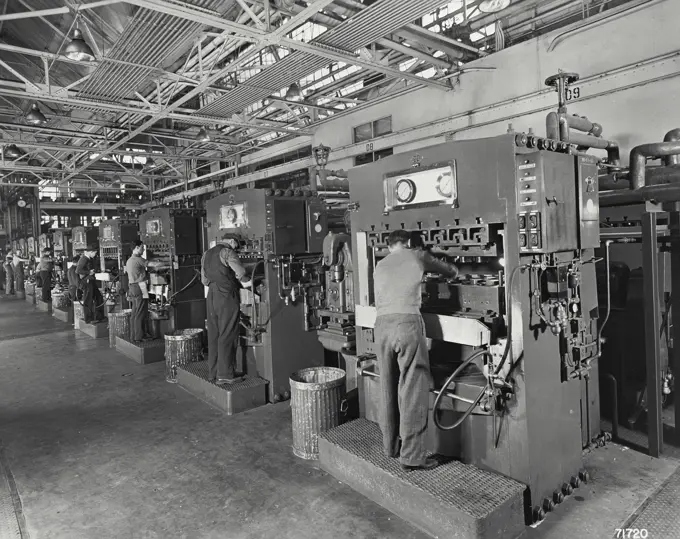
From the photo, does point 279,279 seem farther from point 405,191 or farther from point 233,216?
point 405,191

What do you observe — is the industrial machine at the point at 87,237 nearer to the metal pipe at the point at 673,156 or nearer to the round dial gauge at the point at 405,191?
the round dial gauge at the point at 405,191

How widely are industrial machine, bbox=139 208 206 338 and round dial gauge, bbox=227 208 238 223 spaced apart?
1.86 meters

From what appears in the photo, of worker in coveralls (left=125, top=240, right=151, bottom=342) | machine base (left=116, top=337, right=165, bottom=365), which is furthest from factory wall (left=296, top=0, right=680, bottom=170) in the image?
machine base (left=116, top=337, right=165, bottom=365)

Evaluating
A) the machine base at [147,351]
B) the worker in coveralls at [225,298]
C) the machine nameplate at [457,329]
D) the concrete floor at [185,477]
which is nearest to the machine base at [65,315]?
the machine base at [147,351]

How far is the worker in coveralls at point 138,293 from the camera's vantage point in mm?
7445

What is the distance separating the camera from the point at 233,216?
573cm

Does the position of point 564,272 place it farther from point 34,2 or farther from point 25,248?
point 25,248

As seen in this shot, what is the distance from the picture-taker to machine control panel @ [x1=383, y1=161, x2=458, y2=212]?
10.3 ft

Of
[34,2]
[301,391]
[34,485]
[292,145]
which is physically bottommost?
[34,485]

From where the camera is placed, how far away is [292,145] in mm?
10086

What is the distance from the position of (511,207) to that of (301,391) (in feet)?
7.23

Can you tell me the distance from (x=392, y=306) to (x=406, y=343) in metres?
0.25

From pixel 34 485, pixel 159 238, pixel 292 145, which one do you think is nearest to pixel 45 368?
pixel 159 238

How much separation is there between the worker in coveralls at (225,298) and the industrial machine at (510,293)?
224cm
